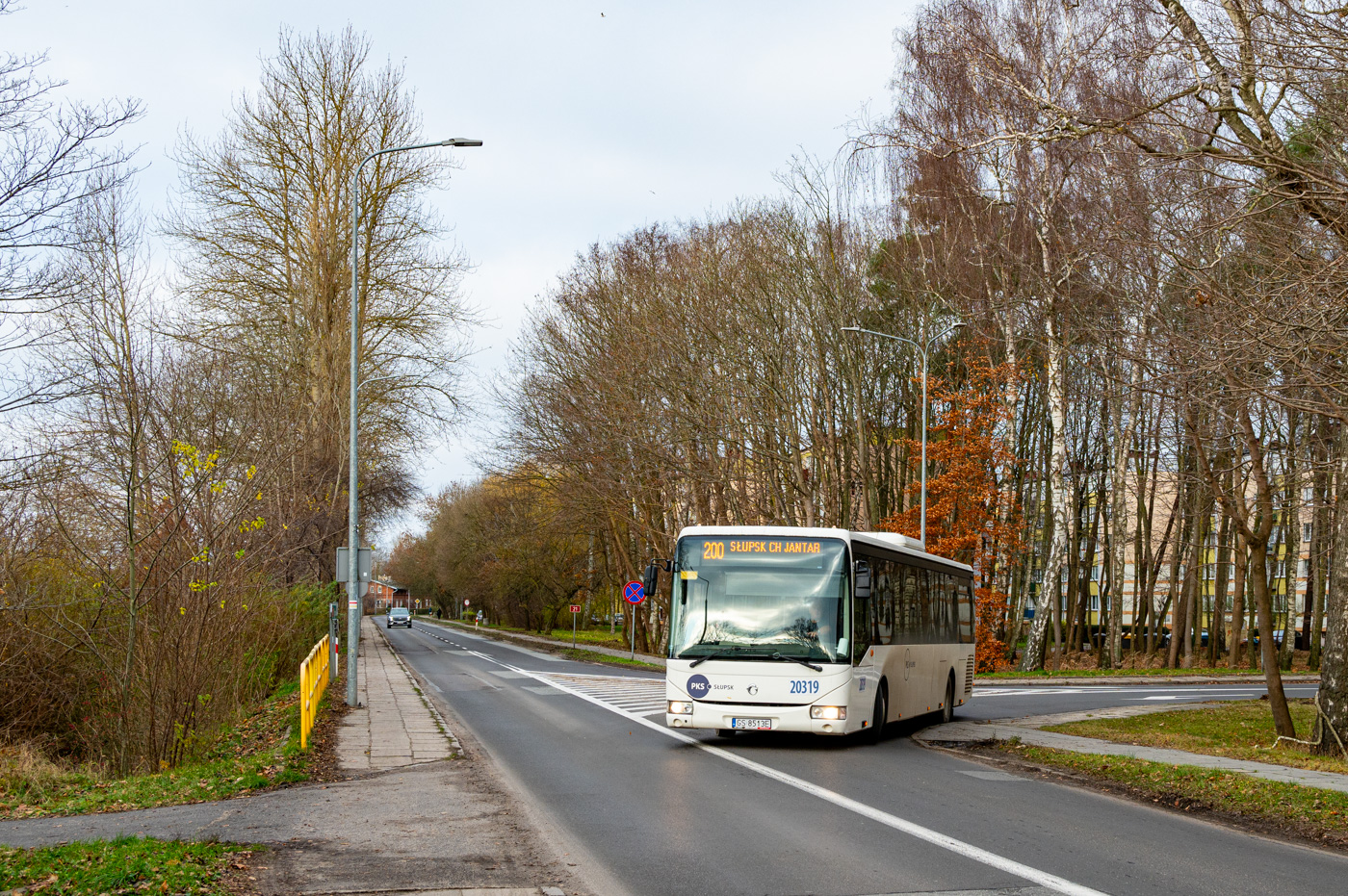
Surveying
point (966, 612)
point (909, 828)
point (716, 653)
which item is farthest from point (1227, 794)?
point (966, 612)

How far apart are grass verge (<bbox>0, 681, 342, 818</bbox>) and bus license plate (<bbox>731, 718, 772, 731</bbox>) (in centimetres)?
485

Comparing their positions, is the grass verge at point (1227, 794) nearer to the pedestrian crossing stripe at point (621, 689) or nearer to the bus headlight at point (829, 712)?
the bus headlight at point (829, 712)

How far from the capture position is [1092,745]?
51.3ft

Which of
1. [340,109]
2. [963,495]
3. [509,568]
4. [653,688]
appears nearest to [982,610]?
[963,495]

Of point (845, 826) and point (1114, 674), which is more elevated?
point (845, 826)

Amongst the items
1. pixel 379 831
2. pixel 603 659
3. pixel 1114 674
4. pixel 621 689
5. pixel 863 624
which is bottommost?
pixel 603 659

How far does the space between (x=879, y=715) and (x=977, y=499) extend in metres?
22.1

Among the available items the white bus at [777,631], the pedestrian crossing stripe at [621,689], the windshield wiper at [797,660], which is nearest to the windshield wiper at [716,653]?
the white bus at [777,631]

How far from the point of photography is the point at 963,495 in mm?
37344

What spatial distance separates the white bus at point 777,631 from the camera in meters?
14.6

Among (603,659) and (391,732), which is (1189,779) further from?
(603,659)

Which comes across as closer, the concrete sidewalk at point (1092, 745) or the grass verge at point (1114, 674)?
the concrete sidewalk at point (1092, 745)

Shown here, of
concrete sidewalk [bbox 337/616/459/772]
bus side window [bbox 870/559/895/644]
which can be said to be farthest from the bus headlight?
concrete sidewalk [bbox 337/616/459/772]

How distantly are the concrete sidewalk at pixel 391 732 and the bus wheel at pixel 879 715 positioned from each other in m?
5.44
